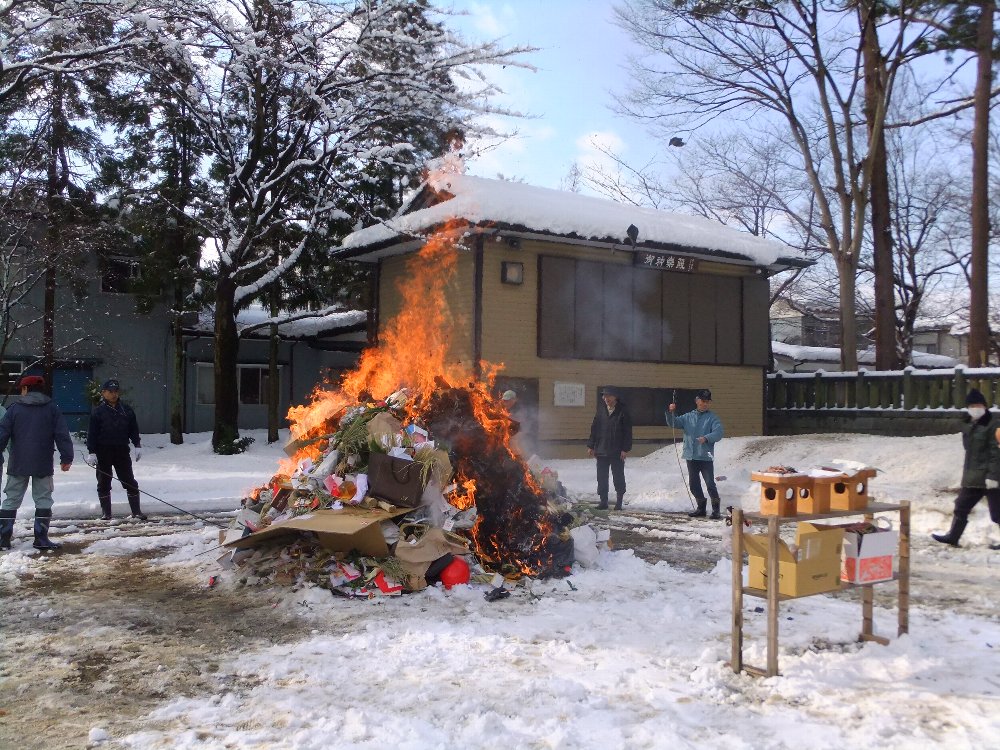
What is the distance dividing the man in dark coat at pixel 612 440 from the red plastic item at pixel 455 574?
235 inches

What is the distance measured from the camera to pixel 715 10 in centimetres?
2409

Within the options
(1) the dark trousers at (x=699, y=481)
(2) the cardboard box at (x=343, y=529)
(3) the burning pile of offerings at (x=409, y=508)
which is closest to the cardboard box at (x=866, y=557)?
(3) the burning pile of offerings at (x=409, y=508)

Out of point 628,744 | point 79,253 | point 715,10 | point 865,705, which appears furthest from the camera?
point 715,10

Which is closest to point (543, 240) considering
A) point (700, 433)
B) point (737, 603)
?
point (700, 433)

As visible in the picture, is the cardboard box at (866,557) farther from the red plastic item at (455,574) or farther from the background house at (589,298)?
the background house at (589,298)

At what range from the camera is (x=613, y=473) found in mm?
12523

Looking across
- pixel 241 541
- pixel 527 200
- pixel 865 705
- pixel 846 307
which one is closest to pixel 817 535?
pixel 865 705

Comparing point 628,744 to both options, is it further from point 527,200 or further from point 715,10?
point 715,10

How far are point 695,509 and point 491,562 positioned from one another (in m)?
6.21

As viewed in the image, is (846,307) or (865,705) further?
(846,307)

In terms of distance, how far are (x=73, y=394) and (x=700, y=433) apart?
68.1ft

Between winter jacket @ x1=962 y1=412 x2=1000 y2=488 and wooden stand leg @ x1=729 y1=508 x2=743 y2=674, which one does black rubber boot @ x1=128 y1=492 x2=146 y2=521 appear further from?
winter jacket @ x1=962 y1=412 x2=1000 y2=488

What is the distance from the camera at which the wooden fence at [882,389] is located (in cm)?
1705

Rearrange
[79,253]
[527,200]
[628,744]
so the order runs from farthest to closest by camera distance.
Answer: [79,253]
[527,200]
[628,744]
